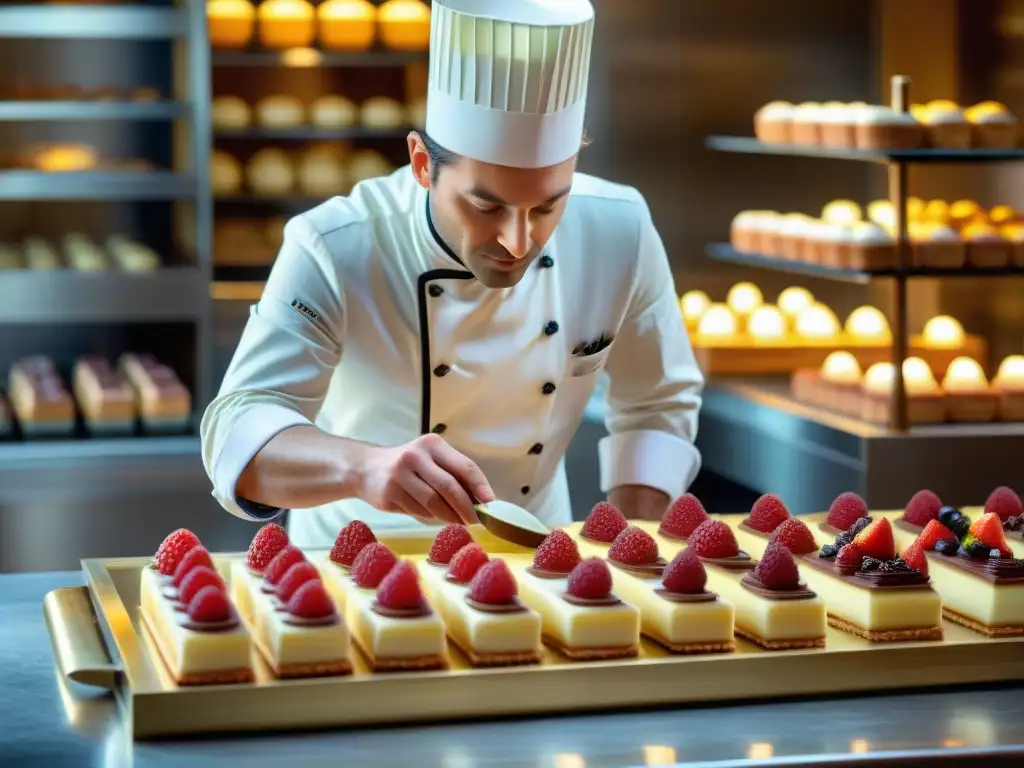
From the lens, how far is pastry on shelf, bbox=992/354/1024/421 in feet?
13.3

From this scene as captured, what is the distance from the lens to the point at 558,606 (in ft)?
5.89

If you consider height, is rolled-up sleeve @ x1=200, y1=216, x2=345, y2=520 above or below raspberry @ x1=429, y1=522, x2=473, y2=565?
above

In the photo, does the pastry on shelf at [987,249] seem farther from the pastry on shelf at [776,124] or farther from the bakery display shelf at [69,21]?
the bakery display shelf at [69,21]

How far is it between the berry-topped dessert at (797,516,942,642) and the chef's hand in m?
0.42

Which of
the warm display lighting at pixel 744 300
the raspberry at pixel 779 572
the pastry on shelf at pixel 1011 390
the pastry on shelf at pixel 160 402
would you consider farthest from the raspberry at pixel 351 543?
the warm display lighting at pixel 744 300

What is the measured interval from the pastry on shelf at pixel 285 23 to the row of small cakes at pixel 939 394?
2046mm

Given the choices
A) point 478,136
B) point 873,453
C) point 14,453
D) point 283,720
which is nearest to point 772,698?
point 283,720

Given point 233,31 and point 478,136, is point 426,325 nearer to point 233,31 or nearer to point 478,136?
point 478,136

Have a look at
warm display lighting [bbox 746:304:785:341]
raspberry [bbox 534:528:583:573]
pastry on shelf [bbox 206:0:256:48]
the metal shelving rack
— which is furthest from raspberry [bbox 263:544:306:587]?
pastry on shelf [bbox 206:0:256:48]

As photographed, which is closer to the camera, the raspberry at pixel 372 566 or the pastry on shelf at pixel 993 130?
the raspberry at pixel 372 566

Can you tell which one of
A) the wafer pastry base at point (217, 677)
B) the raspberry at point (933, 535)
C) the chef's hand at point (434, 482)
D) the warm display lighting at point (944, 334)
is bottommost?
the warm display lighting at point (944, 334)

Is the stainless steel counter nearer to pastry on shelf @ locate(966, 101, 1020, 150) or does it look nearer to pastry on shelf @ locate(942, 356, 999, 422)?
pastry on shelf @ locate(942, 356, 999, 422)

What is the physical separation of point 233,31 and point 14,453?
148 cm

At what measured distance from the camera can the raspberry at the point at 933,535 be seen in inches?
81.4
